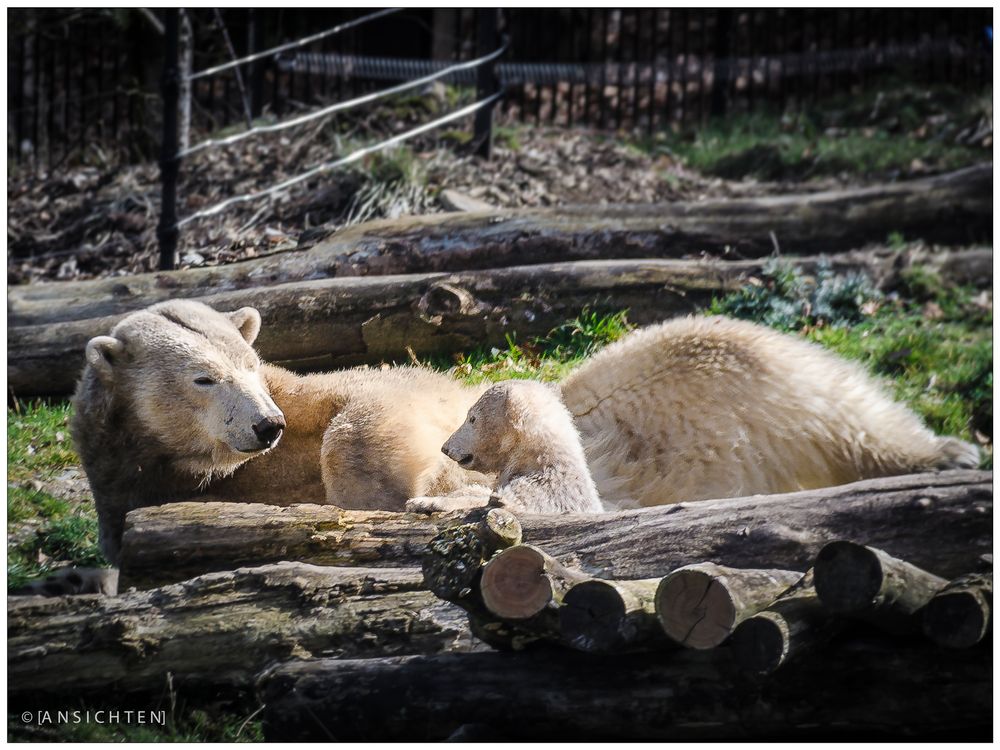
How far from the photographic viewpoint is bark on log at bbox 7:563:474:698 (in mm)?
3439

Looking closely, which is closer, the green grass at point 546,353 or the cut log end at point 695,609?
the cut log end at point 695,609

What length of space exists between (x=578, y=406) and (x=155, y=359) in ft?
5.52

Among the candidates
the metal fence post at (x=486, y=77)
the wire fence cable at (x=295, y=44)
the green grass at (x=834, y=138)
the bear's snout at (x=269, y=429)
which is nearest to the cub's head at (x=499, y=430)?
the bear's snout at (x=269, y=429)

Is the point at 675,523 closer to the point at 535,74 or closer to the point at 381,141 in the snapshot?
the point at 381,141

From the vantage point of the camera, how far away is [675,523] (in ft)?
11.3

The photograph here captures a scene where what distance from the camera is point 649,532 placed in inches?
136

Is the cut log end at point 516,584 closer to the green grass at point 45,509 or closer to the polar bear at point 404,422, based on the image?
the polar bear at point 404,422

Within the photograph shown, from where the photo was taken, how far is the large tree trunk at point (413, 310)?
198 inches

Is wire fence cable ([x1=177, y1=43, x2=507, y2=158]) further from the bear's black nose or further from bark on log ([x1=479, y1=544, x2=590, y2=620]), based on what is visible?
bark on log ([x1=479, y1=544, x2=590, y2=620])

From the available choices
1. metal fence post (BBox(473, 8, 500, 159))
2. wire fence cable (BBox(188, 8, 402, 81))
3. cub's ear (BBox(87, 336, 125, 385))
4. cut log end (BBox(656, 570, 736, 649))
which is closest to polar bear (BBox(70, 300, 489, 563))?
cub's ear (BBox(87, 336, 125, 385))

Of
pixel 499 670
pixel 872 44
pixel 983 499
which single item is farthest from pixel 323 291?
pixel 872 44

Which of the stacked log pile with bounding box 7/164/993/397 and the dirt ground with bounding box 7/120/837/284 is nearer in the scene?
the stacked log pile with bounding box 7/164/993/397

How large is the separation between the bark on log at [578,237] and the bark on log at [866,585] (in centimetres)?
303

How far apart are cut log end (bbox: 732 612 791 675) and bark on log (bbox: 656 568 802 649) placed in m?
0.04
